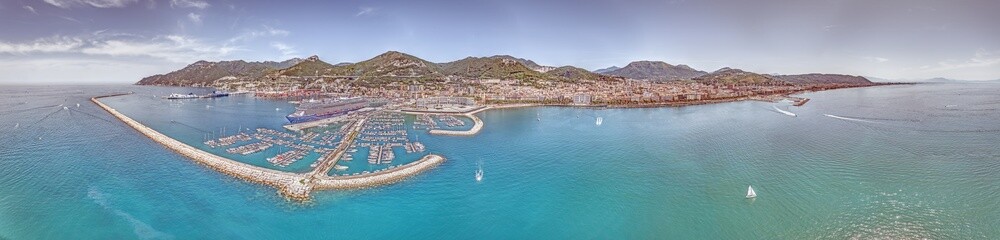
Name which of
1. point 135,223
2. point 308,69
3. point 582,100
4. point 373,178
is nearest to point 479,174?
point 373,178

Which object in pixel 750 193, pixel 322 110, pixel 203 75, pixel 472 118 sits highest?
pixel 203 75

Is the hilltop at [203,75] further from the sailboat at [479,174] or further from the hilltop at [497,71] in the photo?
the sailboat at [479,174]

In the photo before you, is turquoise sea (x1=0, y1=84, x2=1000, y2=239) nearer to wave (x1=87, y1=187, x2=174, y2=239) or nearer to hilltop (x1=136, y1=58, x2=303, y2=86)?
wave (x1=87, y1=187, x2=174, y2=239)

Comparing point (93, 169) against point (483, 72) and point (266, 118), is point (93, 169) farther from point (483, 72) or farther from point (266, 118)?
point (483, 72)

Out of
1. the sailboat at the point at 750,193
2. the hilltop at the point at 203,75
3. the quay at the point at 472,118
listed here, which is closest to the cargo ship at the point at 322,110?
the quay at the point at 472,118

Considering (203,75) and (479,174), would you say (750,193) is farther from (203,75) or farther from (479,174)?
(203,75)

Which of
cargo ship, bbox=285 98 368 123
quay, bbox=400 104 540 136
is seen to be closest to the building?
quay, bbox=400 104 540 136

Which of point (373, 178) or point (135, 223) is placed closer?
point (135, 223)
